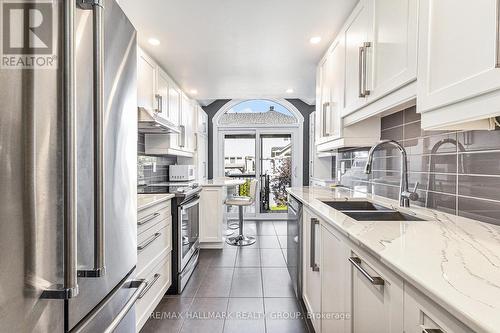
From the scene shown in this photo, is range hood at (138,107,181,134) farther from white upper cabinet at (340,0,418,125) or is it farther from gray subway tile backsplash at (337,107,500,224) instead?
gray subway tile backsplash at (337,107,500,224)

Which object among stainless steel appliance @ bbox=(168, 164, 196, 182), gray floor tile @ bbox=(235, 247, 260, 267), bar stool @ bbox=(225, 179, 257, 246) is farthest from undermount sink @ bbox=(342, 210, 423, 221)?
stainless steel appliance @ bbox=(168, 164, 196, 182)

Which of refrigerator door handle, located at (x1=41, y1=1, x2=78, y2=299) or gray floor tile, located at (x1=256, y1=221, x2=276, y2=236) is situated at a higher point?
refrigerator door handle, located at (x1=41, y1=1, x2=78, y2=299)

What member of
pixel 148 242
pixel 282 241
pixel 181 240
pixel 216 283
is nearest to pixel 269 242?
pixel 282 241

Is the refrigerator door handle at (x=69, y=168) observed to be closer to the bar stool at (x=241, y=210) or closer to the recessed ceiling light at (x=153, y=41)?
the recessed ceiling light at (x=153, y=41)

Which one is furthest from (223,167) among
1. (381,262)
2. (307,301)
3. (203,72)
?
(381,262)

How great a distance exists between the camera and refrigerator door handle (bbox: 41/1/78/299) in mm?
667

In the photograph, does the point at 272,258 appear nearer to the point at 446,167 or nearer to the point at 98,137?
the point at 446,167

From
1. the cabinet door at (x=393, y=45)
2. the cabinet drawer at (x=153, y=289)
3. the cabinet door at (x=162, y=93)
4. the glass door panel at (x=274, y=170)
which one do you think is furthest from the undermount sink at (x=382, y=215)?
the glass door panel at (x=274, y=170)

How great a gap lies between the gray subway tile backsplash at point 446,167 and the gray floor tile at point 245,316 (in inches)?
54.1

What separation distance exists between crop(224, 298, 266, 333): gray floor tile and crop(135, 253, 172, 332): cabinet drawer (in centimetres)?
58

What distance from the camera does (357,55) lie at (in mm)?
1863

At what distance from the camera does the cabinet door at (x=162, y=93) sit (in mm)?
2885

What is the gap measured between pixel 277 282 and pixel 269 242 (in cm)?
135

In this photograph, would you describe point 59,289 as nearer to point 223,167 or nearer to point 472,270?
point 472,270
